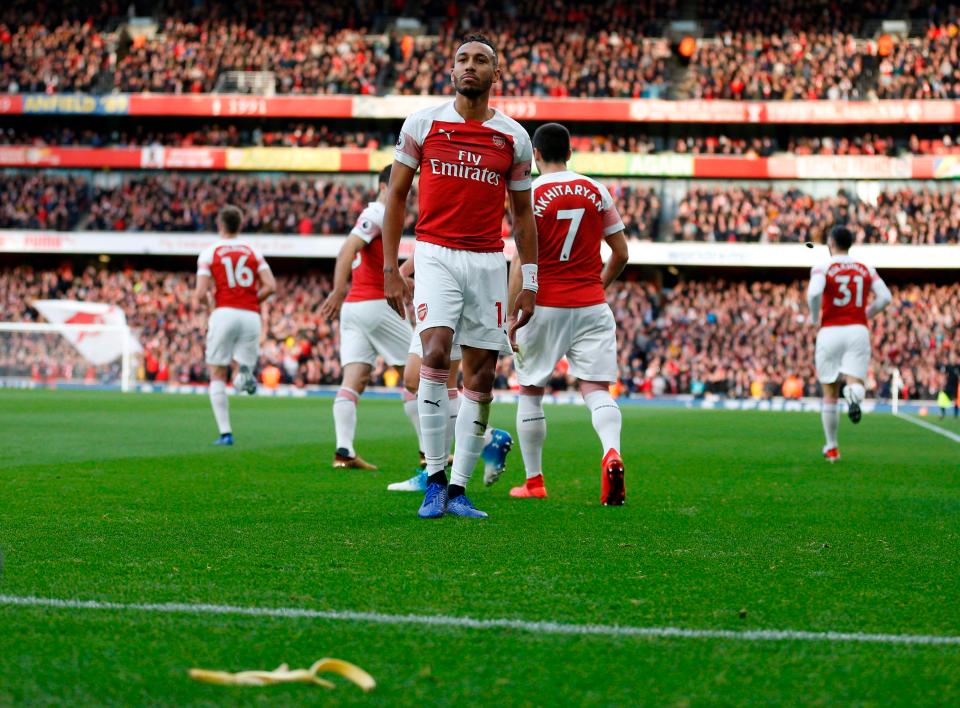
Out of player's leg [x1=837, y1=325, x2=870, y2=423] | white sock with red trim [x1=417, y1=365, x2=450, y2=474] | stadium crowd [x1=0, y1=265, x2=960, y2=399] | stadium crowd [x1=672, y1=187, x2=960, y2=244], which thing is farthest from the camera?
stadium crowd [x1=672, y1=187, x2=960, y2=244]

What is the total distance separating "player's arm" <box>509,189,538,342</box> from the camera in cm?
640

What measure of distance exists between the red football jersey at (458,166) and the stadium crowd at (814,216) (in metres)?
34.4

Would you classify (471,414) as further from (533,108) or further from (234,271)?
(533,108)

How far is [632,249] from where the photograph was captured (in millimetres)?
39469

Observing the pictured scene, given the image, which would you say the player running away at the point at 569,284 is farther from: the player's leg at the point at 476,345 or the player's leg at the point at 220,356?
the player's leg at the point at 220,356

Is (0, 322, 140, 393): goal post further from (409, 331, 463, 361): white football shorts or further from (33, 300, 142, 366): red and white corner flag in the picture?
(409, 331, 463, 361): white football shorts

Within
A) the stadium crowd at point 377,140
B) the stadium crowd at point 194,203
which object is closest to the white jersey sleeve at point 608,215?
the stadium crowd at point 194,203

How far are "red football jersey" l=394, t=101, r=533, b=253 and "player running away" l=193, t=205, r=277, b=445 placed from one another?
5.73 metres

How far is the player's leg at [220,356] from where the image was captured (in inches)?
471

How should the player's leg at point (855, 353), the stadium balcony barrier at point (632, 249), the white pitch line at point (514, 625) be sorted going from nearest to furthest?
the white pitch line at point (514, 625), the player's leg at point (855, 353), the stadium balcony barrier at point (632, 249)

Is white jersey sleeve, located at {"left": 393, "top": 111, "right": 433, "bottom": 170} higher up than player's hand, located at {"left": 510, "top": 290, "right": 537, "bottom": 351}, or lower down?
higher up

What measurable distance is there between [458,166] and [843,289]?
20.9ft

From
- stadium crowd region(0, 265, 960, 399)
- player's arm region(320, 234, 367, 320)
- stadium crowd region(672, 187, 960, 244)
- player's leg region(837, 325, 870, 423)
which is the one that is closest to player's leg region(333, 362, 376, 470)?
player's arm region(320, 234, 367, 320)

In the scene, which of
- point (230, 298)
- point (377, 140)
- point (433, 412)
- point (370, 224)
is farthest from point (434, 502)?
point (377, 140)
